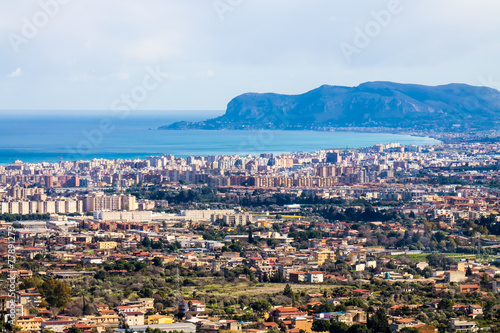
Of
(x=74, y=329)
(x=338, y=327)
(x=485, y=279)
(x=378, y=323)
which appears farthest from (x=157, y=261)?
(x=378, y=323)

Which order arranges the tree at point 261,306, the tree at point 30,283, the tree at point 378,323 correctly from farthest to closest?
the tree at point 30,283 → the tree at point 261,306 → the tree at point 378,323

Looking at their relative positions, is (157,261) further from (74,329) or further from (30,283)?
(74,329)

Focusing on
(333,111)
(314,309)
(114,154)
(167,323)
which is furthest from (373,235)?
(333,111)

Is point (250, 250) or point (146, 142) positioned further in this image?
point (146, 142)

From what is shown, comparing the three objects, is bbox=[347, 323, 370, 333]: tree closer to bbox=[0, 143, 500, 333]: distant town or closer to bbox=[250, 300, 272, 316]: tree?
bbox=[0, 143, 500, 333]: distant town

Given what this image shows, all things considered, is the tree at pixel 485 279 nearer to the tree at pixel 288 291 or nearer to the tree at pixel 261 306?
the tree at pixel 288 291

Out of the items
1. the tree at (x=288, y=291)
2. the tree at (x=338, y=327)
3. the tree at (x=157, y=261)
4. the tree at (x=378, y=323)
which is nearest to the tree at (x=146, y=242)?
the tree at (x=157, y=261)
